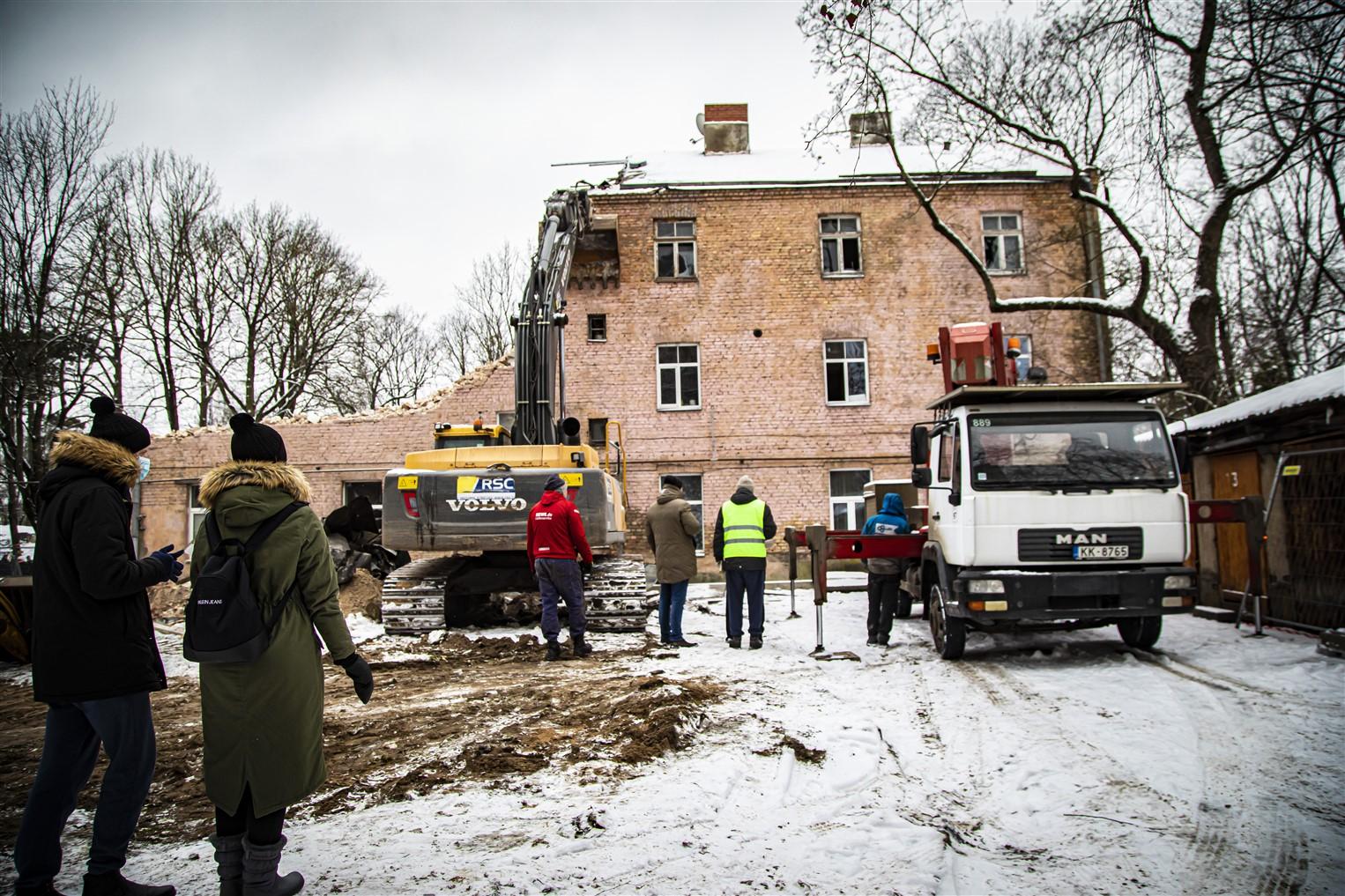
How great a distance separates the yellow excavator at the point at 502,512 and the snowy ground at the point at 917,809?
12.9 feet

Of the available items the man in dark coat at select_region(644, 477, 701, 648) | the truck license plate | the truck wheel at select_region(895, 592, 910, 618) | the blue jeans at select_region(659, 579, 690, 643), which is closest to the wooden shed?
the truck license plate

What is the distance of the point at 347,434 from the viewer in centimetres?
2133

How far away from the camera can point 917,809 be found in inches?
171

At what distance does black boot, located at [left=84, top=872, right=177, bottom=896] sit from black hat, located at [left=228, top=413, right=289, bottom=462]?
1627mm

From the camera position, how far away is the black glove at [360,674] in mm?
3479

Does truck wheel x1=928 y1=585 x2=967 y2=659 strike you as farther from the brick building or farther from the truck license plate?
the brick building

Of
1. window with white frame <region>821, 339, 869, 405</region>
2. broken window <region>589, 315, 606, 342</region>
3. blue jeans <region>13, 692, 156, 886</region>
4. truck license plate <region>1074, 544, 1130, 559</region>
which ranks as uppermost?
broken window <region>589, 315, 606, 342</region>

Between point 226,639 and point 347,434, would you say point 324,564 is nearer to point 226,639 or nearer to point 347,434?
point 226,639

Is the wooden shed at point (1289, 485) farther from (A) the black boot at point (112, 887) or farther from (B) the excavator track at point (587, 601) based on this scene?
(A) the black boot at point (112, 887)

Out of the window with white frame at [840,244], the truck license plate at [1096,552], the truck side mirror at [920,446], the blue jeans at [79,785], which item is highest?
the window with white frame at [840,244]

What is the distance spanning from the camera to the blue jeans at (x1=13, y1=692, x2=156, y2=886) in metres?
3.36

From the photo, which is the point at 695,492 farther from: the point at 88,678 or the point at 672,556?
the point at 88,678

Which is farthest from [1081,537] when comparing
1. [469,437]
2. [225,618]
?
[469,437]

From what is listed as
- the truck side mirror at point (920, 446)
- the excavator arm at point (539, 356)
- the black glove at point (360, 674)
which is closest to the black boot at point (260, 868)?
the black glove at point (360, 674)
